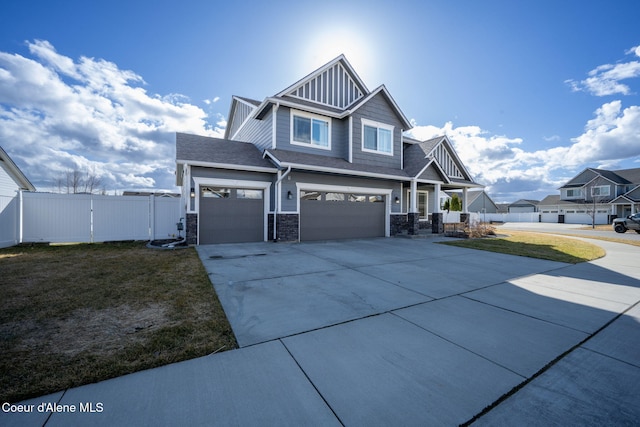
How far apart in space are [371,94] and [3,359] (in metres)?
14.8

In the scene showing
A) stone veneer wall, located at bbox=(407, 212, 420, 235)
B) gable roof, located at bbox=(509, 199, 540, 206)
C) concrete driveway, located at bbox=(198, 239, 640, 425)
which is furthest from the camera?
gable roof, located at bbox=(509, 199, 540, 206)

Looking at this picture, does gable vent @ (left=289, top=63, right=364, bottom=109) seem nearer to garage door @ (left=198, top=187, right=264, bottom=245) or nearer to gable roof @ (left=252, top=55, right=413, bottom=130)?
gable roof @ (left=252, top=55, right=413, bottom=130)

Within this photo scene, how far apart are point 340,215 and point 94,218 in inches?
420

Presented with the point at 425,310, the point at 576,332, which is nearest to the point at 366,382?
the point at 425,310

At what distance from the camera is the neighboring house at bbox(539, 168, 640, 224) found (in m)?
33.0

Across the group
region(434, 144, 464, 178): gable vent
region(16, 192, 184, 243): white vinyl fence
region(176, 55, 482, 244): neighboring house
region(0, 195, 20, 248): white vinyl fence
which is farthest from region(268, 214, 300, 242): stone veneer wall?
region(434, 144, 464, 178): gable vent

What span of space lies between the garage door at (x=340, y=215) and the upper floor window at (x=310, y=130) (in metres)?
2.53

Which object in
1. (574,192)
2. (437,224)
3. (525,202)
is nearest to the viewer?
(437,224)

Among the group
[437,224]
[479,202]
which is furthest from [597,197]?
[437,224]

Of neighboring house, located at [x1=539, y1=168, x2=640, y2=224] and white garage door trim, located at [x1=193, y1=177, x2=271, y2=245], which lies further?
neighboring house, located at [x1=539, y1=168, x2=640, y2=224]

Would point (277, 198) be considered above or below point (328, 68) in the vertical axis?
below

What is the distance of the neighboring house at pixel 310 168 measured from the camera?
1071 cm

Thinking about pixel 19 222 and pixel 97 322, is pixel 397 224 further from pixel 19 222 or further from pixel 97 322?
pixel 19 222

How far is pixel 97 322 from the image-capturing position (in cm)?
349
